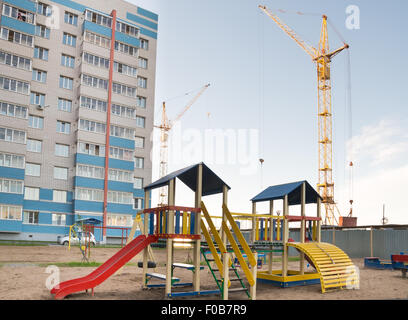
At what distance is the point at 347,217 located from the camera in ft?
192

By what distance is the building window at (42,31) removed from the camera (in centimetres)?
4694

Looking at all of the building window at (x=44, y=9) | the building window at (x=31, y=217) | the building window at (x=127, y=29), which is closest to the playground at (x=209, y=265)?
the building window at (x=31, y=217)

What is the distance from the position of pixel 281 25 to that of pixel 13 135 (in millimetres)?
48037

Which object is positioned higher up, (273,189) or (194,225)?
(273,189)

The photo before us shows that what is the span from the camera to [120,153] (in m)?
50.6

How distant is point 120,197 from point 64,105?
1274 centimetres

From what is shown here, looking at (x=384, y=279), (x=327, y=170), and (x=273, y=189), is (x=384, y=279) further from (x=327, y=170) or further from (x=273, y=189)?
(x=327, y=170)

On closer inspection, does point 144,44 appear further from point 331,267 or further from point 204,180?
point 331,267

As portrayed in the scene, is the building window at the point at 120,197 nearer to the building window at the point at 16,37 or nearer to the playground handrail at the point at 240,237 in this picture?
the building window at the point at 16,37

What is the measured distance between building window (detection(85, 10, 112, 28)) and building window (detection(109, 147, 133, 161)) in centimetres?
1573

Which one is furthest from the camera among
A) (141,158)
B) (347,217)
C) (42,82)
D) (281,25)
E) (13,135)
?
(281,25)
